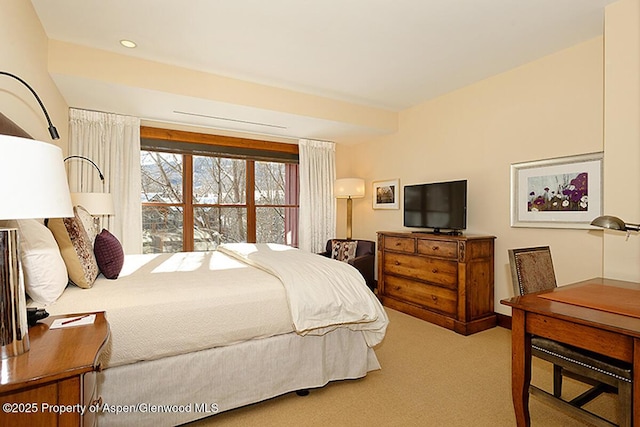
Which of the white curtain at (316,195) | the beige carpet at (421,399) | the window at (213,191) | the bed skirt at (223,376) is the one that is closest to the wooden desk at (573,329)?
the beige carpet at (421,399)

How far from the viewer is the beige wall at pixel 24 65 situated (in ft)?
6.30

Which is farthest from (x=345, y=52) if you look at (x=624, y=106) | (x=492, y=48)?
(x=624, y=106)

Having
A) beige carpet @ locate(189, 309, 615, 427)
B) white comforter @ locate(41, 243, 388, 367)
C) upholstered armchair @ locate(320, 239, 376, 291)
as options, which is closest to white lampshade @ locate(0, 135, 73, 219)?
white comforter @ locate(41, 243, 388, 367)

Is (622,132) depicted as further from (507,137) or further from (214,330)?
(214,330)

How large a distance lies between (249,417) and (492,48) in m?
3.53

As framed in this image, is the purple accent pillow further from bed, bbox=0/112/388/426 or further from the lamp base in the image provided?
the lamp base

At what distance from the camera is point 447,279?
3516mm

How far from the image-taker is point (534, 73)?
3266 millimetres

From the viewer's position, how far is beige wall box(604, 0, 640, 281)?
89.5 inches

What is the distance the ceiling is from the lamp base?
207cm

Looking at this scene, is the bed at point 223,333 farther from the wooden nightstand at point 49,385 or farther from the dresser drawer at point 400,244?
the dresser drawer at point 400,244

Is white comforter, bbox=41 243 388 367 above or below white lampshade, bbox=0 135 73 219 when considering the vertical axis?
below

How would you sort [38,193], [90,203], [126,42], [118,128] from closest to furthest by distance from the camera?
1. [38,193]
2. [126,42]
3. [90,203]
4. [118,128]

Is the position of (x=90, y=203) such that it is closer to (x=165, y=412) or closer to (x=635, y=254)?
(x=165, y=412)
